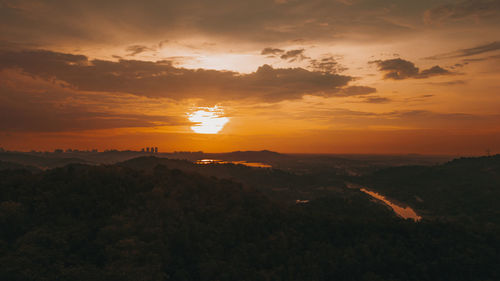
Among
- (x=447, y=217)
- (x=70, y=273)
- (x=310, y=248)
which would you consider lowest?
(x=447, y=217)

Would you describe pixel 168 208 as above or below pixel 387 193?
above

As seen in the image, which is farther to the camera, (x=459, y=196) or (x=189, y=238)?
(x=459, y=196)

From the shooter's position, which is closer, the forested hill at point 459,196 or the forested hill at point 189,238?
the forested hill at point 189,238

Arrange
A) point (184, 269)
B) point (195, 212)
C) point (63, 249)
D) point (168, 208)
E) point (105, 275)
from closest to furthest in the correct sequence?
point (105, 275) → point (63, 249) → point (184, 269) → point (168, 208) → point (195, 212)

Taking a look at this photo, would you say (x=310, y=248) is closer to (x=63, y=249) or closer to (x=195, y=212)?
(x=195, y=212)

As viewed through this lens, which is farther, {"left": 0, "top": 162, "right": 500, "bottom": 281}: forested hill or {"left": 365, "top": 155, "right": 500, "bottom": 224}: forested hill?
{"left": 365, "top": 155, "right": 500, "bottom": 224}: forested hill

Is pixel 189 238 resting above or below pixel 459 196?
above

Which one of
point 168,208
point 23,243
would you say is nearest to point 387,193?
point 168,208

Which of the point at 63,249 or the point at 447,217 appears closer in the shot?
the point at 63,249
